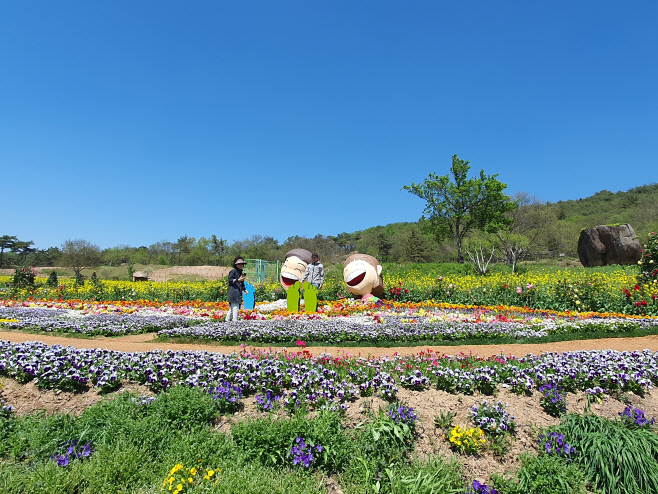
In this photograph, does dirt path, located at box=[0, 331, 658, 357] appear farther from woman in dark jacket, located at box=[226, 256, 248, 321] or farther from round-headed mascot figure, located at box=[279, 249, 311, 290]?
round-headed mascot figure, located at box=[279, 249, 311, 290]

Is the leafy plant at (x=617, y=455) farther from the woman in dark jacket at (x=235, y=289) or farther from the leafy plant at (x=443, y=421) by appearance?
the woman in dark jacket at (x=235, y=289)

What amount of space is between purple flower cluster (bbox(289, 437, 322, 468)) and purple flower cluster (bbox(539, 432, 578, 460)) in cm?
204

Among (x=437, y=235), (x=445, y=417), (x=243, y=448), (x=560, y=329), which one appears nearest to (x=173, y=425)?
(x=243, y=448)

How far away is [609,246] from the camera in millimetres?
23391

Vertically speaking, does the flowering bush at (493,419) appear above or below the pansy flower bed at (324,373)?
below

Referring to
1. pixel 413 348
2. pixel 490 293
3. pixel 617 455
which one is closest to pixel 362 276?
pixel 490 293

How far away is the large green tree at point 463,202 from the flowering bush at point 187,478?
32.9 m

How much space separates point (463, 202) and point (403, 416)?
33849mm

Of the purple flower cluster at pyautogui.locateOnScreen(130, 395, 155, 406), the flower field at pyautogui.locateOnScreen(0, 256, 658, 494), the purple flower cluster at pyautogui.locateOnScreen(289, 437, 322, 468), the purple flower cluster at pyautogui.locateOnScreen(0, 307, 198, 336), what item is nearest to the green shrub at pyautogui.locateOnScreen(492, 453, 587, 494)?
the flower field at pyautogui.locateOnScreen(0, 256, 658, 494)

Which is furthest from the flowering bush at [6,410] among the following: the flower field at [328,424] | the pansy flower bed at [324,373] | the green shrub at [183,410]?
the green shrub at [183,410]

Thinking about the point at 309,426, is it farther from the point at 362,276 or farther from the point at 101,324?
the point at 362,276

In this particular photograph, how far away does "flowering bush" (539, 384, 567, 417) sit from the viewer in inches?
155

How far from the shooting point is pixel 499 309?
11727mm

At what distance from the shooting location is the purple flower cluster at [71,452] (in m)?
3.25
